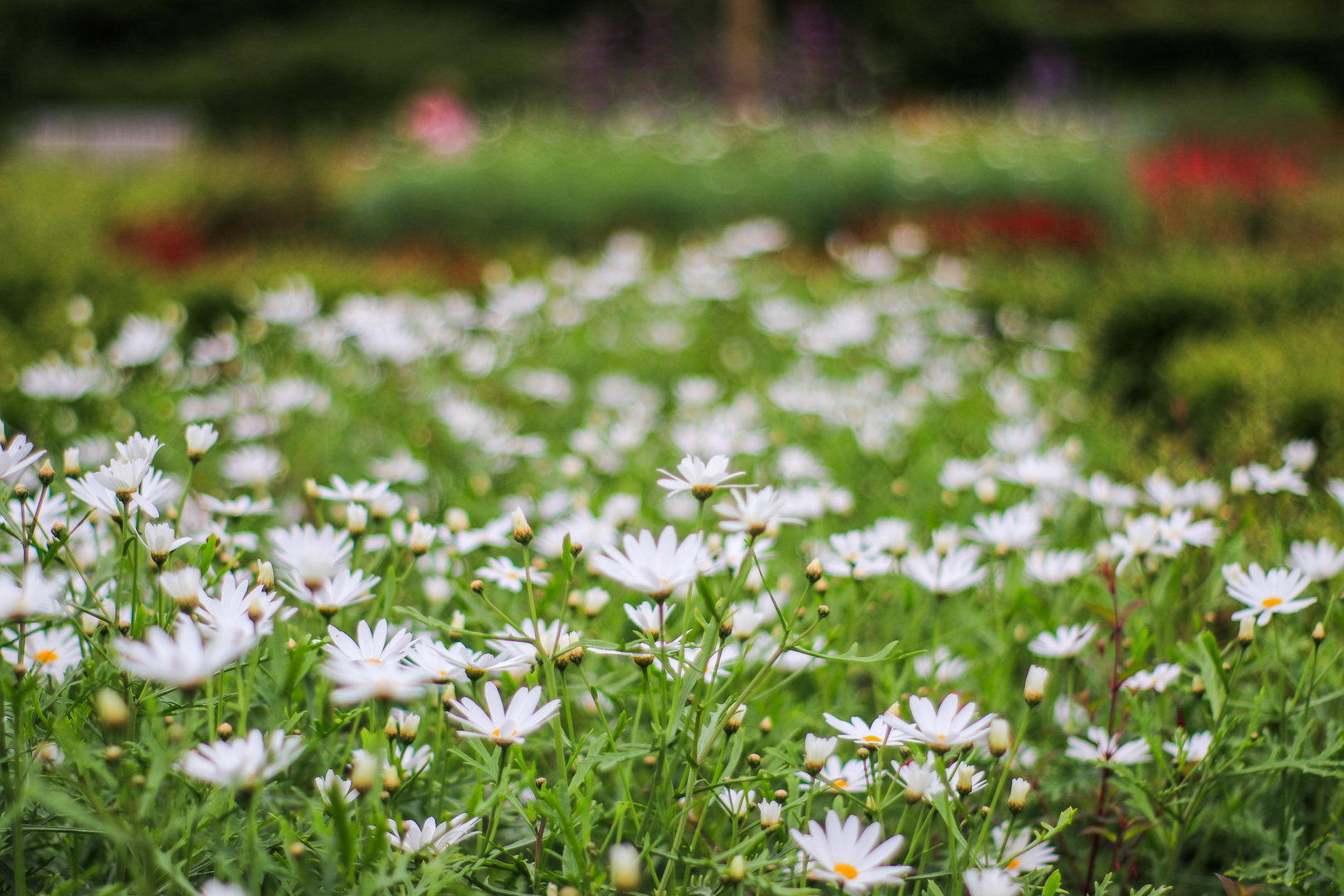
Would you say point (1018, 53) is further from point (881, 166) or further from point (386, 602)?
point (386, 602)

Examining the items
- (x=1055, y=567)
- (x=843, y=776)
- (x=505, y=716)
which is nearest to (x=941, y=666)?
(x=1055, y=567)

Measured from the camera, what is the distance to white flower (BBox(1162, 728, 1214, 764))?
3.86 feet

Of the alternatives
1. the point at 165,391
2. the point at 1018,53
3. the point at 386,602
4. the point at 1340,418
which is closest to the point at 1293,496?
the point at 1340,418

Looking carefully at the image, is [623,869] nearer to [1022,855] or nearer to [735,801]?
[735,801]

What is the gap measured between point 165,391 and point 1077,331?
3193 millimetres

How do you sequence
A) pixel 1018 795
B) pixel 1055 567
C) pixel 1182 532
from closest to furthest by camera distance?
1. pixel 1018 795
2. pixel 1182 532
3. pixel 1055 567

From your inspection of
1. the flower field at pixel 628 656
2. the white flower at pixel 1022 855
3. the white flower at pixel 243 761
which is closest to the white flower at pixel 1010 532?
the flower field at pixel 628 656

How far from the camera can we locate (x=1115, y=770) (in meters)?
1.20

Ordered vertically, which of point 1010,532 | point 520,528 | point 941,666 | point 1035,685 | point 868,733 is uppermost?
point 520,528

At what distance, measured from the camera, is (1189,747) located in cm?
130

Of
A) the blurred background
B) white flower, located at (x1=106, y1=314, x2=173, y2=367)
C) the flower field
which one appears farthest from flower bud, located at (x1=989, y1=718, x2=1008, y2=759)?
white flower, located at (x1=106, y1=314, x2=173, y2=367)

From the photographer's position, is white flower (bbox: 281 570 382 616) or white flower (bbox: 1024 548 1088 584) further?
white flower (bbox: 1024 548 1088 584)

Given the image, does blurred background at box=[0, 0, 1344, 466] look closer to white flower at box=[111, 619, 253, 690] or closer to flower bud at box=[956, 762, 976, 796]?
flower bud at box=[956, 762, 976, 796]

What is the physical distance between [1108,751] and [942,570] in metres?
0.36
